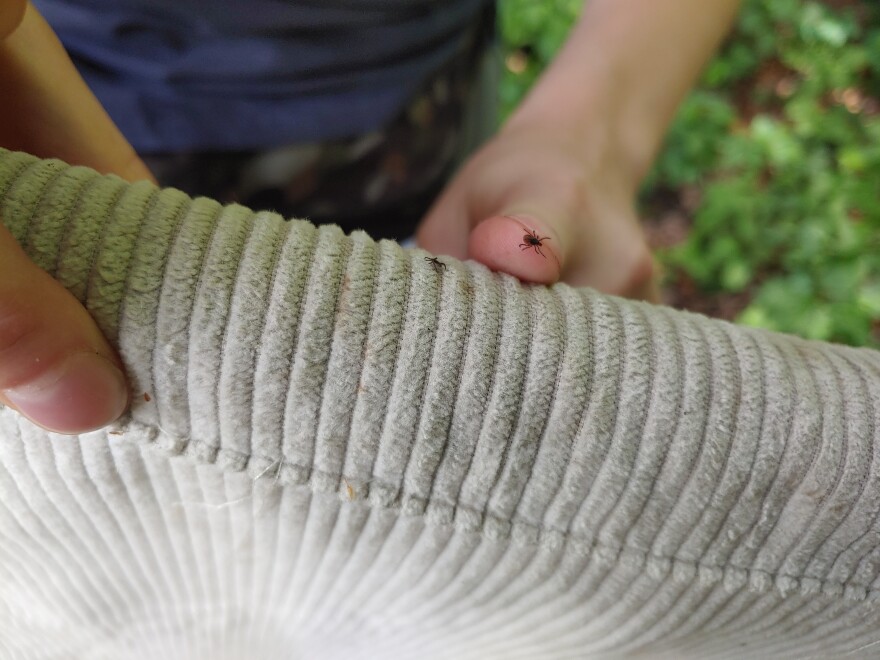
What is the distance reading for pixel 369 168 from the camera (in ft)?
2.90

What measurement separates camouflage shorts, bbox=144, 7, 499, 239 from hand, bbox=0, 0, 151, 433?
32cm

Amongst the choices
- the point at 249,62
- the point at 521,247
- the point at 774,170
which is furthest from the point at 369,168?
the point at 774,170

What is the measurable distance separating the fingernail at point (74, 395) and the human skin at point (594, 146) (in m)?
0.30

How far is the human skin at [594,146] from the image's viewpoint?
69cm

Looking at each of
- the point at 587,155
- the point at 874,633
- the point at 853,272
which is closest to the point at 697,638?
the point at 874,633

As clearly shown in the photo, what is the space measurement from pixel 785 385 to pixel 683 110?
5.49 ft

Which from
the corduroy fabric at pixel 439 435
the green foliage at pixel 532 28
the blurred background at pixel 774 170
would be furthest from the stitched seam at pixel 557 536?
the green foliage at pixel 532 28

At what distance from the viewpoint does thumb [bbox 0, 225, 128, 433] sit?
34 cm

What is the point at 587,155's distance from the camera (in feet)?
2.51

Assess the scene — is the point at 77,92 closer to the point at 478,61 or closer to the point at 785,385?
the point at 785,385

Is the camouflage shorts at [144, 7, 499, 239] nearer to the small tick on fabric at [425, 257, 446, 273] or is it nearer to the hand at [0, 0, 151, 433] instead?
the hand at [0, 0, 151, 433]

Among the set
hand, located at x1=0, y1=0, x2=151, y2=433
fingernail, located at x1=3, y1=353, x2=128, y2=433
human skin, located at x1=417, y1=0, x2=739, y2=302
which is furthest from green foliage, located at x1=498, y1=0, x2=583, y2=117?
fingernail, located at x1=3, y1=353, x2=128, y2=433

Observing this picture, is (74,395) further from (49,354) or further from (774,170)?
(774,170)

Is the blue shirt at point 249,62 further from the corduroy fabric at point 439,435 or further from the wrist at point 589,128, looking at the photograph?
the corduroy fabric at point 439,435
